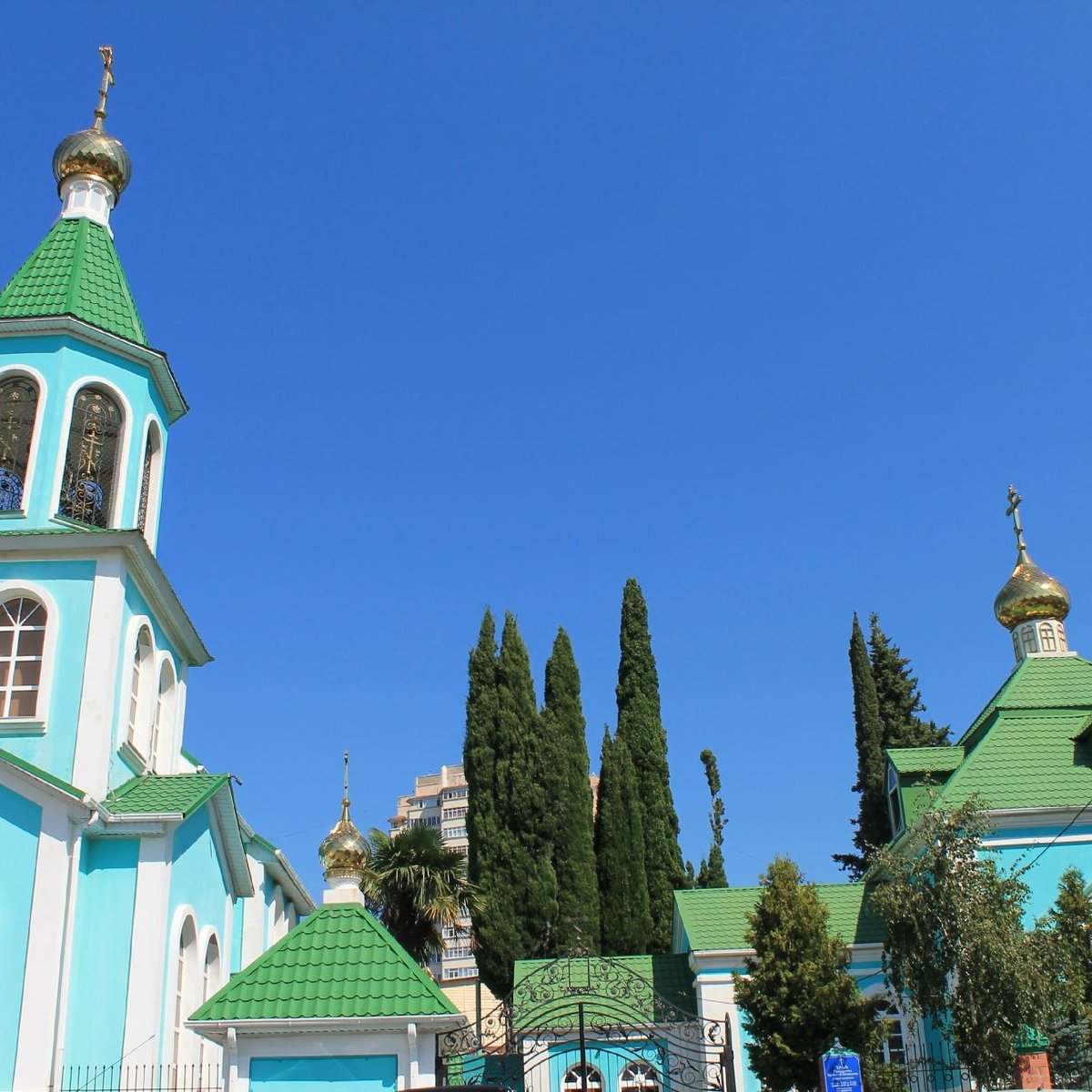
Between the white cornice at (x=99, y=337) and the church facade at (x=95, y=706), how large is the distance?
A: 1.1 inches

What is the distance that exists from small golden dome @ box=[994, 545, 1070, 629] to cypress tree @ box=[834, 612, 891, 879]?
804cm

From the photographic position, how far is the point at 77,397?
16297 millimetres

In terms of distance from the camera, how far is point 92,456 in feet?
55.2

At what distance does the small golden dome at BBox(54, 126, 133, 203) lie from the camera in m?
18.2

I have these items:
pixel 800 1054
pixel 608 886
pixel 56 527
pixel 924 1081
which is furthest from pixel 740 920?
pixel 56 527

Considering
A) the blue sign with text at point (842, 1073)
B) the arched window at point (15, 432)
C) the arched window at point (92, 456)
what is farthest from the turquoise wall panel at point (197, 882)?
the blue sign with text at point (842, 1073)

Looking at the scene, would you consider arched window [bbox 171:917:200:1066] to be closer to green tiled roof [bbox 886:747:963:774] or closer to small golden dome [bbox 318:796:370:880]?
small golden dome [bbox 318:796:370:880]

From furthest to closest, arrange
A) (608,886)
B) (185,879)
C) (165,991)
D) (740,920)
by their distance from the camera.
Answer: (608,886)
(740,920)
(185,879)
(165,991)

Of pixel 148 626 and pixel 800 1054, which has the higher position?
pixel 148 626

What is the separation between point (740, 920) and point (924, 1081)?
432 cm

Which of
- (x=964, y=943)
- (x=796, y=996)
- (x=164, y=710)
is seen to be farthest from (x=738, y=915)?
(x=164, y=710)

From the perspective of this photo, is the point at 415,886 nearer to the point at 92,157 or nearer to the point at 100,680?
the point at 100,680

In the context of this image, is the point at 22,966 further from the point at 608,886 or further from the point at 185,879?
the point at 608,886

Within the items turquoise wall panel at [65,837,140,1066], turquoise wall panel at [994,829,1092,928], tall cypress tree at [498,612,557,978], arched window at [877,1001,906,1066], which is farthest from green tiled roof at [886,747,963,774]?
turquoise wall panel at [65,837,140,1066]
